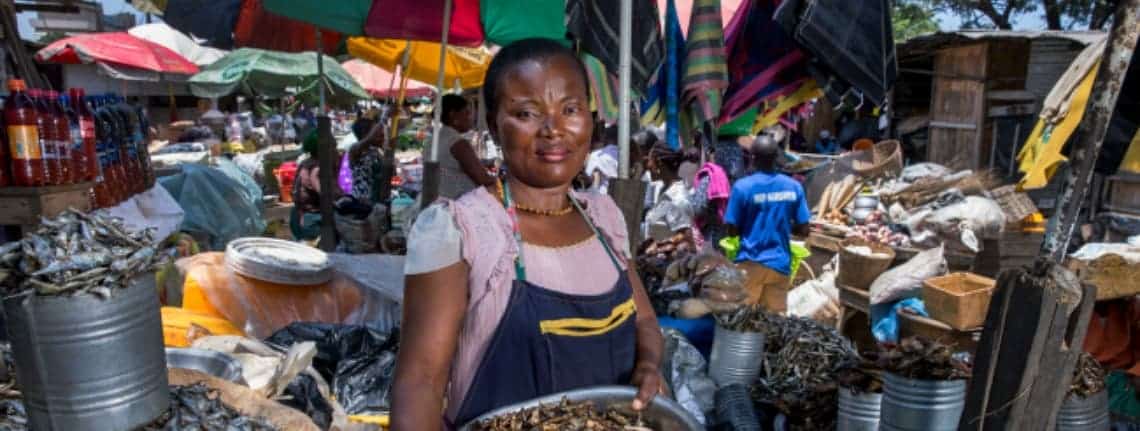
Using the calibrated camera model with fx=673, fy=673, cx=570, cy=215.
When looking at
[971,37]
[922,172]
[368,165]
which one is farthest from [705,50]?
[971,37]

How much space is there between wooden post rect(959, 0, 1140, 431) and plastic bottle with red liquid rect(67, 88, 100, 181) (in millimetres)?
3663

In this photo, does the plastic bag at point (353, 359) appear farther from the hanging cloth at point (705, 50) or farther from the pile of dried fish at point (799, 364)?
the hanging cloth at point (705, 50)

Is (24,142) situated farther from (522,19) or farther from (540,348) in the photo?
(522,19)

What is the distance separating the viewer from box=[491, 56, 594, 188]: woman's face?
1.49 metres

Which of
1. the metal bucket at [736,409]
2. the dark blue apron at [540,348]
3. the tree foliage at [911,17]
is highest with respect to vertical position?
the tree foliage at [911,17]

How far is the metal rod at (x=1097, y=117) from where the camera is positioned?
129 cm

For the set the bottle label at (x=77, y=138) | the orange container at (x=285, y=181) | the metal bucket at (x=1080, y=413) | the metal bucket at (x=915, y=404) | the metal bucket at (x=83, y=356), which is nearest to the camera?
the metal bucket at (x=83, y=356)

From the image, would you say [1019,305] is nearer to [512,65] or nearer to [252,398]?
[512,65]

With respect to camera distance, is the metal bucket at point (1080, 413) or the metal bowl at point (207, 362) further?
the metal bucket at point (1080, 413)

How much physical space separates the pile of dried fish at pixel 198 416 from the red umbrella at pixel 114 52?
459 inches

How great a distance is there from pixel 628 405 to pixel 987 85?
35.7 ft

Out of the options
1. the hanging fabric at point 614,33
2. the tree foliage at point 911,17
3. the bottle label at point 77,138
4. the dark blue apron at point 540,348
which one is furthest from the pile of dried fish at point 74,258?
the tree foliage at point 911,17

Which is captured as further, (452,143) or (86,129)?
(452,143)

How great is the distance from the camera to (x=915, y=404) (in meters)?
2.34
